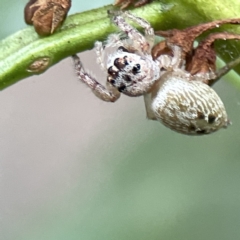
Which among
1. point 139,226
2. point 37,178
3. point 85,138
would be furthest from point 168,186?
point 37,178

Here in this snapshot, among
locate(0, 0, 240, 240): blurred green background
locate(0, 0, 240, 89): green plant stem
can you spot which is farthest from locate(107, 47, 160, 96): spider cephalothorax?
locate(0, 0, 240, 240): blurred green background

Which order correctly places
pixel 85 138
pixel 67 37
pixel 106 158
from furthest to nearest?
pixel 85 138 < pixel 106 158 < pixel 67 37

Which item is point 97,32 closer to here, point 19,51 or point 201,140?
point 19,51

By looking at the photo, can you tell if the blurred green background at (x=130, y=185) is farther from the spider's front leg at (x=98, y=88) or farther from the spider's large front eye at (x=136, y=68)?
the spider's large front eye at (x=136, y=68)

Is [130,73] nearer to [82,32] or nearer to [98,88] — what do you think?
[98,88]

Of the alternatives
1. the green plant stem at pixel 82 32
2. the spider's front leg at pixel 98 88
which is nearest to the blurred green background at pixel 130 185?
the spider's front leg at pixel 98 88

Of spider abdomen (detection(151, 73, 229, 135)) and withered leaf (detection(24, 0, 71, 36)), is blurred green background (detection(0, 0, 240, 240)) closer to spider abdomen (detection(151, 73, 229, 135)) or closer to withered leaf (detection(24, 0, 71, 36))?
spider abdomen (detection(151, 73, 229, 135))
